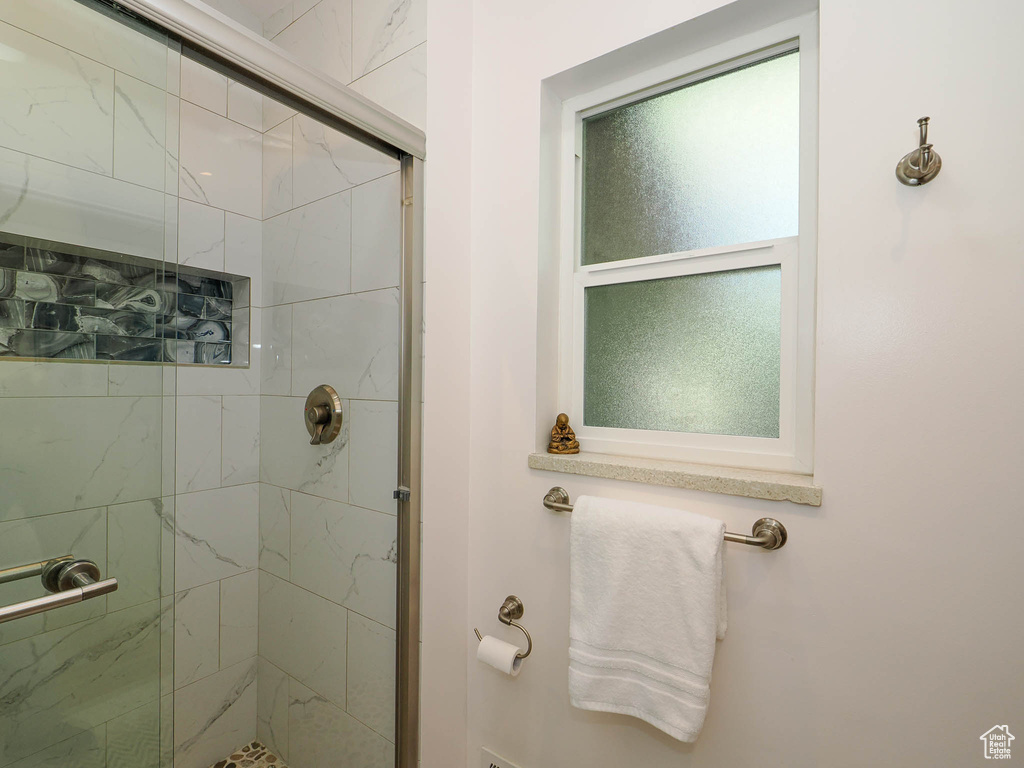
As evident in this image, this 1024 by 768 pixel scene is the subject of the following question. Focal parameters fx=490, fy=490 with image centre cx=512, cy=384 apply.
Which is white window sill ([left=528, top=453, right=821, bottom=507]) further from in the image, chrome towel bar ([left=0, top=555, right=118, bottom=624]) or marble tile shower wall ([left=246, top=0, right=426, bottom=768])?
chrome towel bar ([left=0, top=555, right=118, bottom=624])

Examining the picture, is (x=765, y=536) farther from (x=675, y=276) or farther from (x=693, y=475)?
(x=675, y=276)

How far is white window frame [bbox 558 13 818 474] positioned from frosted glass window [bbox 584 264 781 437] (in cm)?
2

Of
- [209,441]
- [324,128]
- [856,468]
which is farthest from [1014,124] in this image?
[209,441]

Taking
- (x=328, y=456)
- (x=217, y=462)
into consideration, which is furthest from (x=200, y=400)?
(x=328, y=456)

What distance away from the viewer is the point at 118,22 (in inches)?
28.7

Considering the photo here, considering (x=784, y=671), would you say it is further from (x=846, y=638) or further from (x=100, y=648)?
(x=100, y=648)

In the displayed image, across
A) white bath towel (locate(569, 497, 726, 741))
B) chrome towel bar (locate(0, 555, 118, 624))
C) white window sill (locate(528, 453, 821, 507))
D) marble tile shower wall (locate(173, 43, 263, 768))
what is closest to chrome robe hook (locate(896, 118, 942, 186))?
white window sill (locate(528, 453, 821, 507))

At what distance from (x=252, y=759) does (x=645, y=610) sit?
60.1 inches

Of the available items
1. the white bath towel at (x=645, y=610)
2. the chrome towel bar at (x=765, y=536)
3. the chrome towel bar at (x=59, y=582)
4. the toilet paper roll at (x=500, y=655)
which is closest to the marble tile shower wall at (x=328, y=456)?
the toilet paper roll at (x=500, y=655)

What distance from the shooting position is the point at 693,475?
0.97m

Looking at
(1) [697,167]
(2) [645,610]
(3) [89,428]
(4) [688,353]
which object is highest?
(1) [697,167]

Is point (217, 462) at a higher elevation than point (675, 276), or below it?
below

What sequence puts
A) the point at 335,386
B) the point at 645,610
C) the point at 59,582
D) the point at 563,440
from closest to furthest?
the point at 59,582 → the point at 645,610 → the point at 563,440 → the point at 335,386

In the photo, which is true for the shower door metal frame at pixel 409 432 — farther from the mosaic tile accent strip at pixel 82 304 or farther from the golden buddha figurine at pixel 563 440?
the mosaic tile accent strip at pixel 82 304
